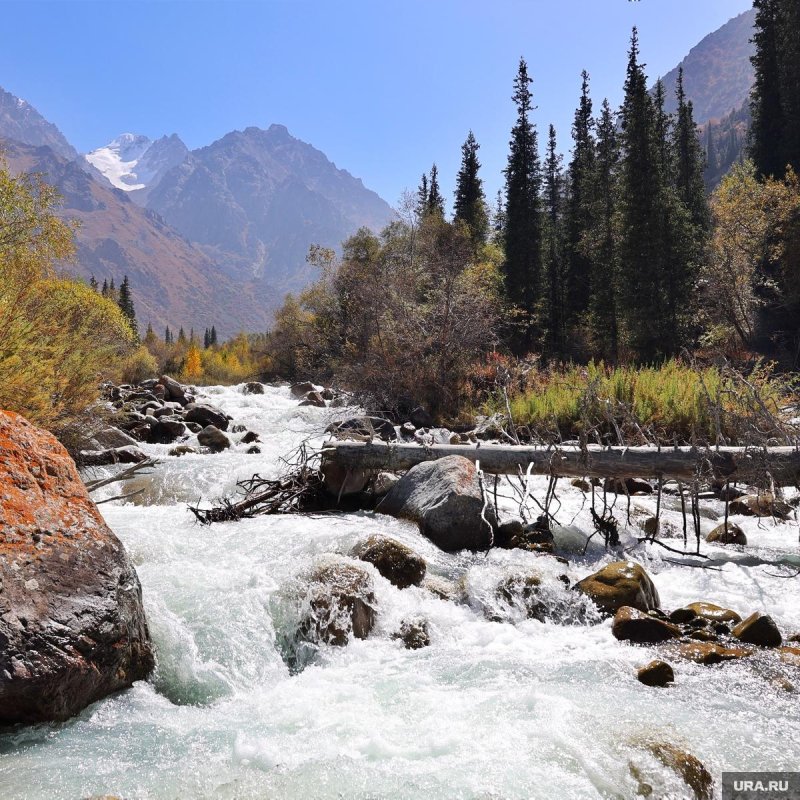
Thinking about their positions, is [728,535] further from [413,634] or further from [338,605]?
[338,605]

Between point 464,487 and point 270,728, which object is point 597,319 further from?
point 270,728

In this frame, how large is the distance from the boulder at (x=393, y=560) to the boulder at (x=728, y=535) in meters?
3.77

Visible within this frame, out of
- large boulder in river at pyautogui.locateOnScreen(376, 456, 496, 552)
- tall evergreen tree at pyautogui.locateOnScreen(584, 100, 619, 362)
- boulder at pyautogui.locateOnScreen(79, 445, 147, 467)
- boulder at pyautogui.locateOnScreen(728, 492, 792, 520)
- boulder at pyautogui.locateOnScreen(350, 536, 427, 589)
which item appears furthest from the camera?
tall evergreen tree at pyautogui.locateOnScreen(584, 100, 619, 362)

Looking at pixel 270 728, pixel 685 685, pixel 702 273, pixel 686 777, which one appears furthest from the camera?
pixel 702 273

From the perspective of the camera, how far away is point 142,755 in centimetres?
278

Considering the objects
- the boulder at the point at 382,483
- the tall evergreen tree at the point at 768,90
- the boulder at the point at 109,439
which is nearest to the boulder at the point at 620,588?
the boulder at the point at 382,483

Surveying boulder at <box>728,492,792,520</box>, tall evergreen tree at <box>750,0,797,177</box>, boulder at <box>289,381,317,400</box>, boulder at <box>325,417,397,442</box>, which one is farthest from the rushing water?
tall evergreen tree at <box>750,0,797,177</box>

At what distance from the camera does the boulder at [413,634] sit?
4.11m

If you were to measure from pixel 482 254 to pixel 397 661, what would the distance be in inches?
1386

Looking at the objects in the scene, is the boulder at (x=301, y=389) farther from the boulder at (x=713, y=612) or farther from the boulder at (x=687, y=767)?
the boulder at (x=687, y=767)

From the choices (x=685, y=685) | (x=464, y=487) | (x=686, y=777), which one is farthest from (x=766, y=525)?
(x=686, y=777)

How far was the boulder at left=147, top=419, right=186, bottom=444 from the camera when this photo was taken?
46.4 feet

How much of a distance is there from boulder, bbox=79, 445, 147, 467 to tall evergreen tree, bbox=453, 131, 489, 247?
3435cm

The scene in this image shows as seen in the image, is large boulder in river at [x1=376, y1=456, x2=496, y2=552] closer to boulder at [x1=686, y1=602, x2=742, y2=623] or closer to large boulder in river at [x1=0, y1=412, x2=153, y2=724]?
boulder at [x1=686, y1=602, x2=742, y2=623]
